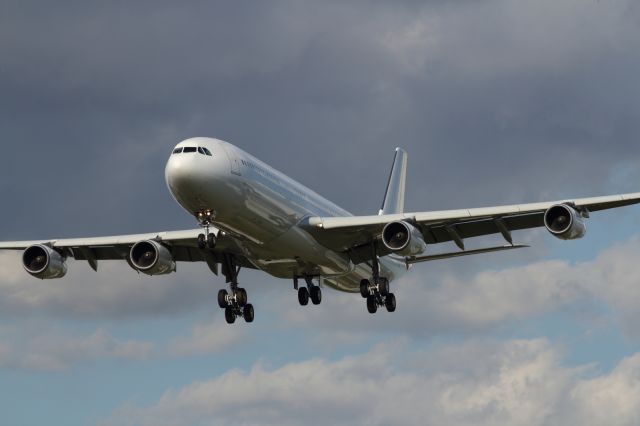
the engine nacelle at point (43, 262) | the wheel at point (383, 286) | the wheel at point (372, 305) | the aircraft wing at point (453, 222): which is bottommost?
the wheel at point (372, 305)

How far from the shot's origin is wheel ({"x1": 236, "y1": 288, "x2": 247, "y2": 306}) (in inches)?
2542

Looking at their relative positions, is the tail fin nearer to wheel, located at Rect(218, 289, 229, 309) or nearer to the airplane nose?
wheel, located at Rect(218, 289, 229, 309)

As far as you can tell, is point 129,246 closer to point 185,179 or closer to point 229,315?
point 229,315

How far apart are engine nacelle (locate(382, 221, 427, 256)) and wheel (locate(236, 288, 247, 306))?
871cm

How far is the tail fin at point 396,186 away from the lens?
80.4 metres

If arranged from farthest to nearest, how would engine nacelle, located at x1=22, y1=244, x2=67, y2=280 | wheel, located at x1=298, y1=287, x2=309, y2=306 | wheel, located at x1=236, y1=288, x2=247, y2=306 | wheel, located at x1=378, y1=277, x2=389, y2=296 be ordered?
wheel, located at x1=298, y1=287, x2=309, y2=306
wheel, located at x1=236, y1=288, x2=247, y2=306
wheel, located at x1=378, y1=277, x2=389, y2=296
engine nacelle, located at x1=22, y1=244, x2=67, y2=280

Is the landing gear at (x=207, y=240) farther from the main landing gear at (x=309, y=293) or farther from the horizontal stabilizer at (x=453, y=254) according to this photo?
the horizontal stabilizer at (x=453, y=254)

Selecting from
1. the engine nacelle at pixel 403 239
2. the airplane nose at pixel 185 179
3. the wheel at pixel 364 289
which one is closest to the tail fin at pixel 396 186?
the wheel at pixel 364 289

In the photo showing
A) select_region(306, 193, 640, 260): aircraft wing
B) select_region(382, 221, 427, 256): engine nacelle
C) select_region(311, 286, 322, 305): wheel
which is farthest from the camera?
select_region(311, 286, 322, 305): wheel

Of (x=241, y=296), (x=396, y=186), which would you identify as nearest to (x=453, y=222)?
(x=241, y=296)

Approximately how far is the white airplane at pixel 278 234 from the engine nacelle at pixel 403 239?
4cm

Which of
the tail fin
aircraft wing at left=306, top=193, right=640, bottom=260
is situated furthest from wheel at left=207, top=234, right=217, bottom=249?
the tail fin

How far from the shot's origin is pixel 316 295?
6462cm

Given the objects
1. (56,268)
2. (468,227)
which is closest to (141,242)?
(56,268)
